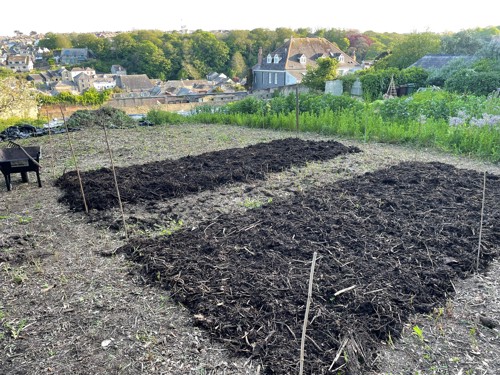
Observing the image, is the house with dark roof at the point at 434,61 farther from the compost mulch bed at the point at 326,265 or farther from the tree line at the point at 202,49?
→ the tree line at the point at 202,49

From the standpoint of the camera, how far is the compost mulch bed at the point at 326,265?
218 centimetres

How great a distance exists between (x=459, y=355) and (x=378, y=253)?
107 cm

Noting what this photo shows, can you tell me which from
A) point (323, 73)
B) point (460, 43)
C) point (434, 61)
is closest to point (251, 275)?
point (323, 73)

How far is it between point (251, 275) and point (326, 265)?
600mm

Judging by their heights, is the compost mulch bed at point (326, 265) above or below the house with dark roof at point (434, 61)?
below

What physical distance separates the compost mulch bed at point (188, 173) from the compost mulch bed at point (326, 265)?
114cm

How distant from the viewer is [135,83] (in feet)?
153

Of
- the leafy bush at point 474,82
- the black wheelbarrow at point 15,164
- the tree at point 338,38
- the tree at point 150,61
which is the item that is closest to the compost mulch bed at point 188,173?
the black wheelbarrow at point 15,164

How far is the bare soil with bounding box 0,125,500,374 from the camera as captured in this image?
2.11 metres

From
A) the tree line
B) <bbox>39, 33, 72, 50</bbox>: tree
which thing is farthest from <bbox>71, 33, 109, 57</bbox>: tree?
<bbox>39, 33, 72, 50</bbox>: tree

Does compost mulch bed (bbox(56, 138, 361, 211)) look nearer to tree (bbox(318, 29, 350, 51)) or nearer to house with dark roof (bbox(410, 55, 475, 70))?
house with dark roof (bbox(410, 55, 475, 70))

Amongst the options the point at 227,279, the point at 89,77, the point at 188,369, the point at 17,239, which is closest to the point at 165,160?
the point at 17,239

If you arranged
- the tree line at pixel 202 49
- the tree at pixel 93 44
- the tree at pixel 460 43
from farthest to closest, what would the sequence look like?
the tree at pixel 93 44
the tree line at pixel 202 49
the tree at pixel 460 43

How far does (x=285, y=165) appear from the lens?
5777 mm
